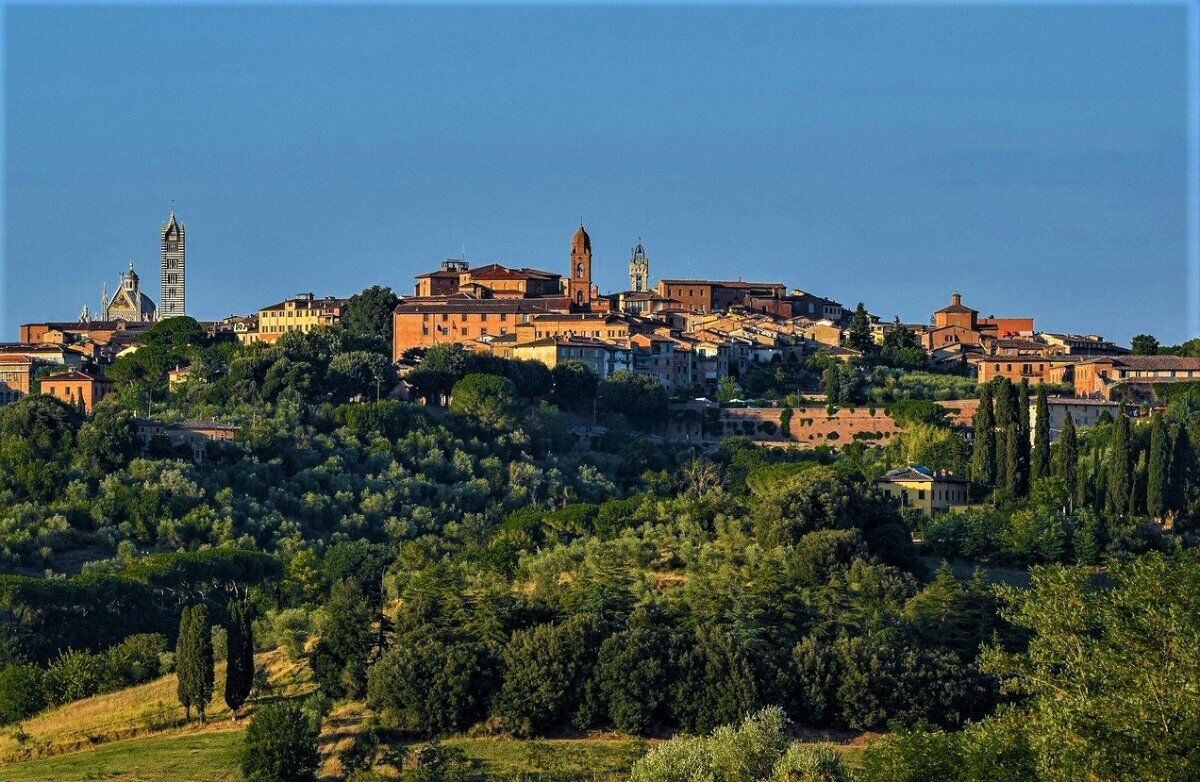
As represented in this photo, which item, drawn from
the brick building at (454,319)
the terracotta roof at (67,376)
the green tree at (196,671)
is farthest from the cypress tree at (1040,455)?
the terracotta roof at (67,376)

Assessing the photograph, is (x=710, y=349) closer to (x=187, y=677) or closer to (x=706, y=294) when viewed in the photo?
(x=706, y=294)

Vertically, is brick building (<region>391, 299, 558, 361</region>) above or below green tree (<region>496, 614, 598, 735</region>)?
above

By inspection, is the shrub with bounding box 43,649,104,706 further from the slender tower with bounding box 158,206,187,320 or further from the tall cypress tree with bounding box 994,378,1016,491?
the slender tower with bounding box 158,206,187,320

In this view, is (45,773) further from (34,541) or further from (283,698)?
(34,541)

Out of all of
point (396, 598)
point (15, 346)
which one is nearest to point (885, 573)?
point (396, 598)

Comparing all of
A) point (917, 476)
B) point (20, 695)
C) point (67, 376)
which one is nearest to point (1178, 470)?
point (917, 476)

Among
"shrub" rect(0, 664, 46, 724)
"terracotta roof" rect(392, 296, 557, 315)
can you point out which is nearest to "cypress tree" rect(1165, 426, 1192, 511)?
"shrub" rect(0, 664, 46, 724)
